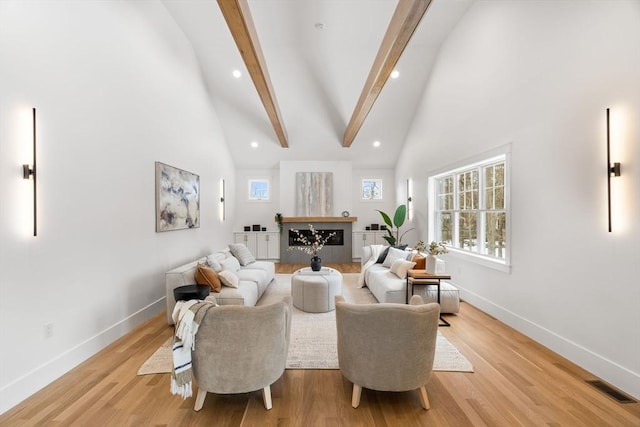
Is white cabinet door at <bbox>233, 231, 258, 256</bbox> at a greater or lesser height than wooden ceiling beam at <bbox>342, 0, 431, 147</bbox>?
lesser

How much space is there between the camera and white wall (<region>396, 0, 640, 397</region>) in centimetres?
229

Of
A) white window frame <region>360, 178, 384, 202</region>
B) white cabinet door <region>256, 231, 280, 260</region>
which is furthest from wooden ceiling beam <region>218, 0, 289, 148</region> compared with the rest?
white window frame <region>360, 178, 384, 202</region>

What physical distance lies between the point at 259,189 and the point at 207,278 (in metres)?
5.30

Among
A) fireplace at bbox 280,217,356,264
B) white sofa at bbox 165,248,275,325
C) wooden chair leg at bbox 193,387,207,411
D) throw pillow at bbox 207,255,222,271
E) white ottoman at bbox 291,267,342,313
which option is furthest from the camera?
fireplace at bbox 280,217,356,264

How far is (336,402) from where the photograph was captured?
2189mm

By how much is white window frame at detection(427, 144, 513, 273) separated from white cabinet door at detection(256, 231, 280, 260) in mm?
4267

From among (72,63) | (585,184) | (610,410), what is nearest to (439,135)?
(585,184)

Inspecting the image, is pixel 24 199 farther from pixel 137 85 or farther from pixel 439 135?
pixel 439 135

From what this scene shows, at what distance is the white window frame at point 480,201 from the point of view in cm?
371

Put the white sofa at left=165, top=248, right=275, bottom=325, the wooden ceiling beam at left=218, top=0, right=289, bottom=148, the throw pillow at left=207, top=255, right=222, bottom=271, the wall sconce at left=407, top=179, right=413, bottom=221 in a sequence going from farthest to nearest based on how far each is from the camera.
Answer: the wall sconce at left=407, top=179, right=413, bottom=221, the throw pillow at left=207, top=255, right=222, bottom=271, the white sofa at left=165, top=248, right=275, bottom=325, the wooden ceiling beam at left=218, top=0, right=289, bottom=148

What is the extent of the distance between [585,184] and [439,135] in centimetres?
313

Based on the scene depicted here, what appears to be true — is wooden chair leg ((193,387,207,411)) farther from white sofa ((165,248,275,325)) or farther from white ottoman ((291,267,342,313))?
white ottoman ((291,267,342,313))

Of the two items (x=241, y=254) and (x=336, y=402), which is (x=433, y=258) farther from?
(x=241, y=254)

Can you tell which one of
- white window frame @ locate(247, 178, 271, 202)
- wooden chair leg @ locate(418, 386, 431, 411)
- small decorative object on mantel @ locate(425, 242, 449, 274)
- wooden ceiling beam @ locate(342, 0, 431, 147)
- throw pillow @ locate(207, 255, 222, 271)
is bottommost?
wooden chair leg @ locate(418, 386, 431, 411)
